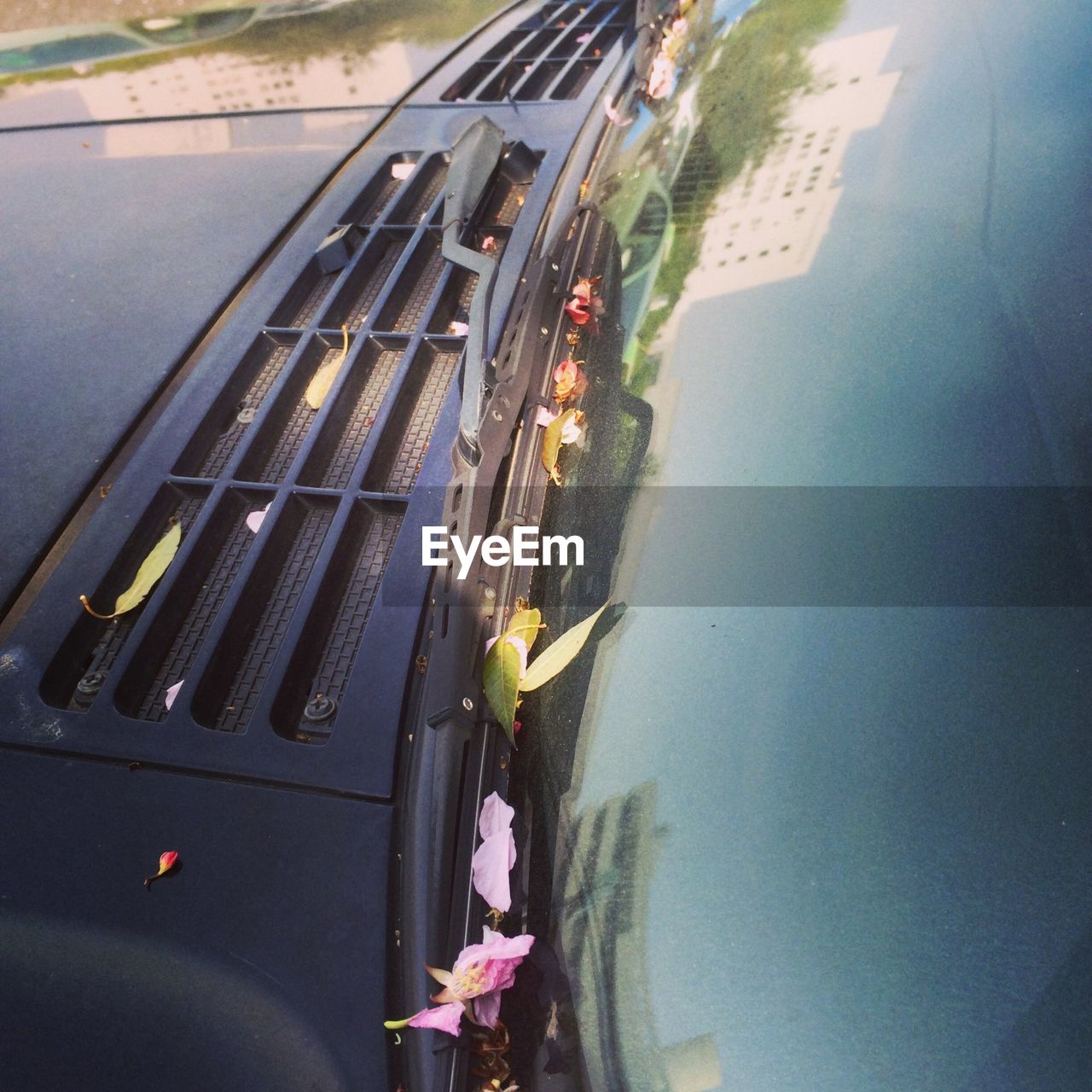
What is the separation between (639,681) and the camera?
1.00 m

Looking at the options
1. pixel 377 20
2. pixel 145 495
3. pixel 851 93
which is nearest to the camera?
pixel 145 495

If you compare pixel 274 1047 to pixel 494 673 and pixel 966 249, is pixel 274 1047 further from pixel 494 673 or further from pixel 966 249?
pixel 966 249

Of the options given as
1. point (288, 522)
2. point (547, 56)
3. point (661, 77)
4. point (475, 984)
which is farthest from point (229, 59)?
point (475, 984)

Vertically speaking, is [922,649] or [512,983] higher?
[922,649]

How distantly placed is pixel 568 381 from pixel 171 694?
77 centimetres

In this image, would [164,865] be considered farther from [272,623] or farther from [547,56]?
[547,56]

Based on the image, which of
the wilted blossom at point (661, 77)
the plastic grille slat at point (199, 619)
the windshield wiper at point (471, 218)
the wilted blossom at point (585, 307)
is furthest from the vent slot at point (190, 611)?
the wilted blossom at point (661, 77)

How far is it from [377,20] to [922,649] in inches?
124

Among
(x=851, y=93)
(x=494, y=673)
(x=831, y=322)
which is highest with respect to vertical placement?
(x=851, y=93)

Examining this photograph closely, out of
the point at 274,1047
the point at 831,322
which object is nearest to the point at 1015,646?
the point at 831,322

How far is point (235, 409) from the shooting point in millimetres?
1573

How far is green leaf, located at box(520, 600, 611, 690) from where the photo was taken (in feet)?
3.51

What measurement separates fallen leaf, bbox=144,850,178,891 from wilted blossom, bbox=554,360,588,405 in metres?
0.85

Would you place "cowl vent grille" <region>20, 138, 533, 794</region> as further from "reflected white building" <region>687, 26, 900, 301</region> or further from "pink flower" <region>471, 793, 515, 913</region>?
"reflected white building" <region>687, 26, 900, 301</region>
